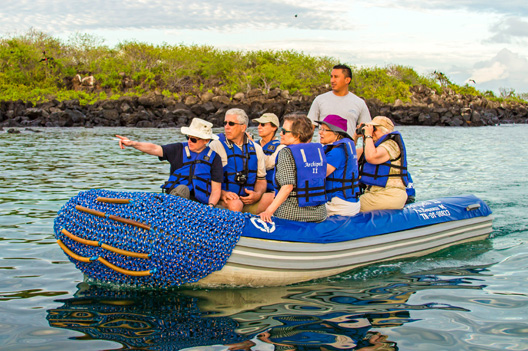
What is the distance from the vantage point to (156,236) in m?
4.21

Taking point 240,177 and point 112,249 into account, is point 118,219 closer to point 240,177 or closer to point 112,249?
point 112,249

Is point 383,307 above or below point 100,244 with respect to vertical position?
below

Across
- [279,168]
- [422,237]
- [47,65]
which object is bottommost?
[422,237]

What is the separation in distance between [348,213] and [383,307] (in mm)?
1322

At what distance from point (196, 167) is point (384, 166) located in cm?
207

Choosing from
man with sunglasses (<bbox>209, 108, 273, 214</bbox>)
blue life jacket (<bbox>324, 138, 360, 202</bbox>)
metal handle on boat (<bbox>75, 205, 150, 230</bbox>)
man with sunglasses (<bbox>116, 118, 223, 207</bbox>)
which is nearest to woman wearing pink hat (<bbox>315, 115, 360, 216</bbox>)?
blue life jacket (<bbox>324, 138, 360, 202</bbox>)

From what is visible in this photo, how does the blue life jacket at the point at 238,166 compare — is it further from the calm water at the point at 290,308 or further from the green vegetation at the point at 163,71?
the green vegetation at the point at 163,71

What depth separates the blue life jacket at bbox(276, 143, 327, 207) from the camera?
4.69 metres

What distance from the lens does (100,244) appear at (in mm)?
4270

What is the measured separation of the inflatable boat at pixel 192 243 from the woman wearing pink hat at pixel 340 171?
183mm

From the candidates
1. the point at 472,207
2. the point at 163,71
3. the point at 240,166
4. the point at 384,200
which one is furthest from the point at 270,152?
the point at 163,71

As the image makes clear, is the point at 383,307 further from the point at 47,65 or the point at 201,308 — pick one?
the point at 47,65

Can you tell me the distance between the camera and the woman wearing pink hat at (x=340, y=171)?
5141 mm

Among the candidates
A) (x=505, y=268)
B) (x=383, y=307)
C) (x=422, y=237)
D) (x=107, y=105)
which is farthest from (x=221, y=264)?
(x=107, y=105)
